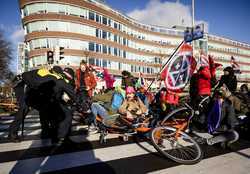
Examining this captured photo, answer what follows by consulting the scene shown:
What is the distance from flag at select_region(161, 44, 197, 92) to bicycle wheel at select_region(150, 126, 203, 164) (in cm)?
84

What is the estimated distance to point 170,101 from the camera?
714 cm

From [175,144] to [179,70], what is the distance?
143cm

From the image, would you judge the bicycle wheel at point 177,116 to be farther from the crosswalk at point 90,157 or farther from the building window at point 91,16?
the building window at point 91,16

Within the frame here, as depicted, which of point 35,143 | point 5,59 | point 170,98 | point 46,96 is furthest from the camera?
point 5,59

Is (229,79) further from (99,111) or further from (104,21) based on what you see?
(104,21)

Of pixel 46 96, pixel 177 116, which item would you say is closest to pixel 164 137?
pixel 177 116

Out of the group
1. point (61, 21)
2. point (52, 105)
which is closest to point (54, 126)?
point (52, 105)

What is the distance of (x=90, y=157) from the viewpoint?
12.0 feet

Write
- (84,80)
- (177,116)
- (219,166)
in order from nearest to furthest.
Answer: (219,166)
(177,116)
(84,80)

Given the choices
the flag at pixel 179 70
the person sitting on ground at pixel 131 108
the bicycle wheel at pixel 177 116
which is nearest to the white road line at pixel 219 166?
the bicycle wheel at pixel 177 116

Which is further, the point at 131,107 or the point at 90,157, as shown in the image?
the point at 131,107

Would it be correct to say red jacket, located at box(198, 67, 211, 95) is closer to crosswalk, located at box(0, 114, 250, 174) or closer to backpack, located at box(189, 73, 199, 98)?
backpack, located at box(189, 73, 199, 98)

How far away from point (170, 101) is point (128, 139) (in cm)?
278

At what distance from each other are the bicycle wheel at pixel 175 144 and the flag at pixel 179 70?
84 cm
